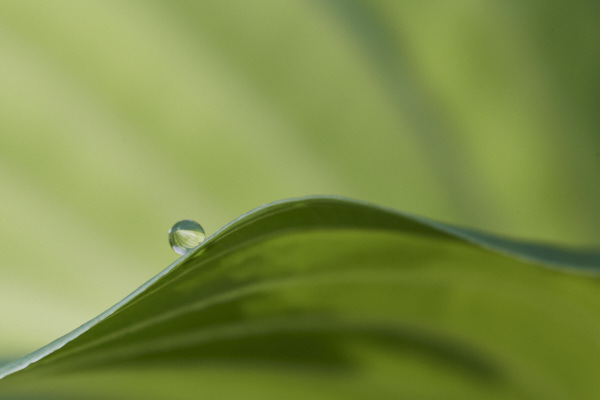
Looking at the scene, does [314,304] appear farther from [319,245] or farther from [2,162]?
[2,162]

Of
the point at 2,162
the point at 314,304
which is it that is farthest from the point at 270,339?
the point at 2,162

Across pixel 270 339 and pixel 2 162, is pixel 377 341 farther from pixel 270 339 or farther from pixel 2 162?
pixel 2 162
